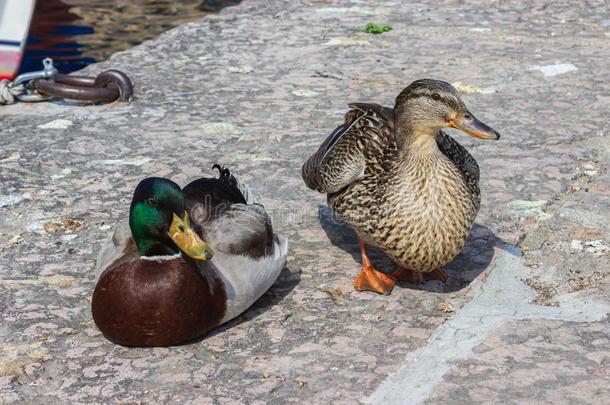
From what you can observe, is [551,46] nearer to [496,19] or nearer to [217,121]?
[496,19]

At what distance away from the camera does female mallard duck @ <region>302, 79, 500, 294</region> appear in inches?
169

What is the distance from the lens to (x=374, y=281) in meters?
4.50

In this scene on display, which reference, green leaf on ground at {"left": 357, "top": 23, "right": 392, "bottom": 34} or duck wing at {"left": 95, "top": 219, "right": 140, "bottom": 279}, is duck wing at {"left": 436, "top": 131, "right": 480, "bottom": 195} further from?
green leaf on ground at {"left": 357, "top": 23, "right": 392, "bottom": 34}

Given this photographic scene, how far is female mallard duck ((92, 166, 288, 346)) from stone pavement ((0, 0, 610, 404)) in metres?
0.12

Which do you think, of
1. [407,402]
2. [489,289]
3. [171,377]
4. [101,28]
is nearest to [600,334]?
[489,289]

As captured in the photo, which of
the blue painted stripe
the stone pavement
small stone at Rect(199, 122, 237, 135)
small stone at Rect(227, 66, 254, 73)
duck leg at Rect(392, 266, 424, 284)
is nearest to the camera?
the stone pavement

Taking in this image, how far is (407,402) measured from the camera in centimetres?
362

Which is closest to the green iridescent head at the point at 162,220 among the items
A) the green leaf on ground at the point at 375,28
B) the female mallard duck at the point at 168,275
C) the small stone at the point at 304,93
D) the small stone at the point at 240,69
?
the female mallard duck at the point at 168,275

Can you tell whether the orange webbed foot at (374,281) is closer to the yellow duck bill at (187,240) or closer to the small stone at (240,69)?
the yellow duck bill at (187,240)

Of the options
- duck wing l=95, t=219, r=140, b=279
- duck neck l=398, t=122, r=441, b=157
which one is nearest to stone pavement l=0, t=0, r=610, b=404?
duck wing l=95, t=219, r=140, b=279

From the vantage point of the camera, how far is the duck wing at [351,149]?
178 inches

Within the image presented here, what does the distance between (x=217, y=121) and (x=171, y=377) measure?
3.01 meters

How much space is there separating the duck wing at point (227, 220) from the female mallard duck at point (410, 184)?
0.39 meters

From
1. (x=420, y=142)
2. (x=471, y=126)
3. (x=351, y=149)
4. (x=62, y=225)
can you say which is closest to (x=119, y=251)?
(x=62, y=225)
